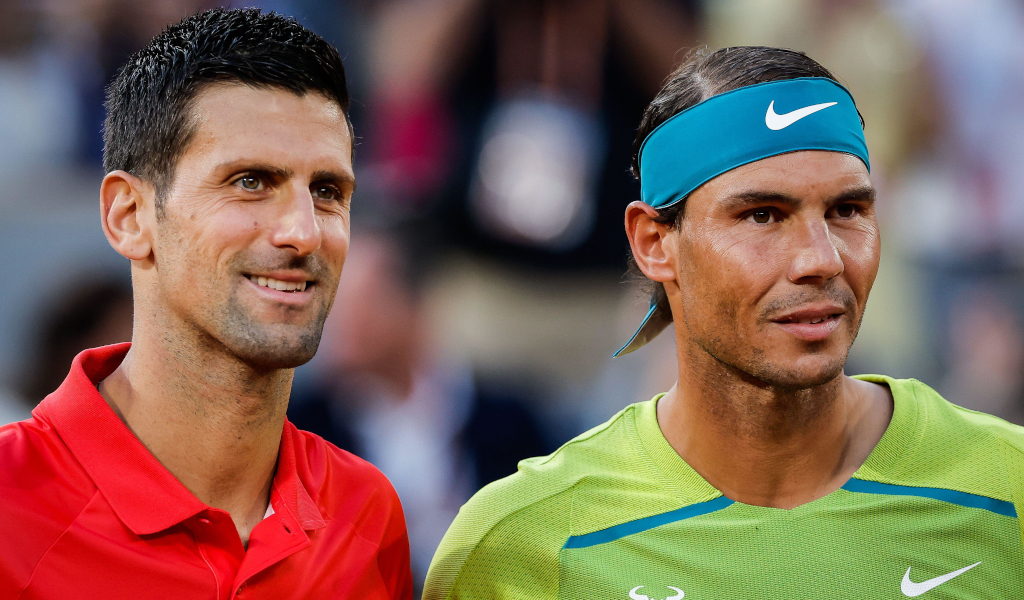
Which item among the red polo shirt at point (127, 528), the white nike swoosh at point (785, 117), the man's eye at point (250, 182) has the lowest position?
the red polo shirt at point (127, 528)

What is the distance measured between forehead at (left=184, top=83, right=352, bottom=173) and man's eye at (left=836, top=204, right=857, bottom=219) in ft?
4.86

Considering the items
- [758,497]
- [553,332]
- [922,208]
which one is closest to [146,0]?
[553,332]

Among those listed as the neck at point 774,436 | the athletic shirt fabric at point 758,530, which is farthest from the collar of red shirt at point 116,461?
the neck at point 774,436

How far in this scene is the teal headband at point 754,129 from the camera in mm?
2691

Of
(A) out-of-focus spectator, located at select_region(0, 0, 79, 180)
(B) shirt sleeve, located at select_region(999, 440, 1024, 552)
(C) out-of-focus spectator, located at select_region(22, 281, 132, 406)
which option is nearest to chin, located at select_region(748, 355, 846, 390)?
(B) shirt sleeve, located at select_region(999, 440, 1024, 552)

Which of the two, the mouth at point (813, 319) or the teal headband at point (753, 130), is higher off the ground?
the teal headband at point (753, 130)

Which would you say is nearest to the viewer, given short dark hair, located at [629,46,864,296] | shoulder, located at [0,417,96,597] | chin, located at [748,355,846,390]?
shoulder, located at [0,417,96,597]

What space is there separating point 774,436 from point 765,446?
0.04m

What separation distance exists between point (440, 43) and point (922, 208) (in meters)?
3.57

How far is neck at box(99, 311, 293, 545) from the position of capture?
241 cm

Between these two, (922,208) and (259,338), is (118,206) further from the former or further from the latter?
(922,208)

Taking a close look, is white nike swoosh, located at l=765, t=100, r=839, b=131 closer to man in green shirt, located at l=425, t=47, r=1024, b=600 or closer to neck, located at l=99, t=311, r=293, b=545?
man in green shirt, located at l=425, t=47, r=1024, b=600

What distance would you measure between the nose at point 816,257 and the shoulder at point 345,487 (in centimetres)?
144

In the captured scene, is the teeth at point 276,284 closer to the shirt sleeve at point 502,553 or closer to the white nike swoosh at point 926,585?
the shirt sleeve at point 502,553
